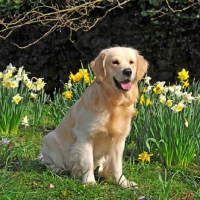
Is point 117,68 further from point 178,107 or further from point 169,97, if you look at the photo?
point 169,97

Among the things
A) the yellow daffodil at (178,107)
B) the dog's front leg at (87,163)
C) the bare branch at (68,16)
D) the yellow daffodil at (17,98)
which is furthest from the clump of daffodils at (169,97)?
the bare branch at (68,16)

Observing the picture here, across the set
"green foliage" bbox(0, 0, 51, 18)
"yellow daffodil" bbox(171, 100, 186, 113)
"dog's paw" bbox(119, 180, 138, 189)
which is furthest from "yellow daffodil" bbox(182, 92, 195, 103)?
"green foliage" bbox(0, 0, 51, 18)

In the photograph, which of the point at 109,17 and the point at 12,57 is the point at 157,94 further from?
the point at 12,57

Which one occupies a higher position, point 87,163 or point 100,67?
point 100,67

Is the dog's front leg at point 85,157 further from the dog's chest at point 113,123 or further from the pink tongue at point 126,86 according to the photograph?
the pink tongue at point 126,86

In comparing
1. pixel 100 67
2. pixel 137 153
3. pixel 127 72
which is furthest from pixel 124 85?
pixel 137 153

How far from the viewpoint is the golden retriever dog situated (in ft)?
13.3

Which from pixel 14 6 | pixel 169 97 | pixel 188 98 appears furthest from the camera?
pixel 14 6

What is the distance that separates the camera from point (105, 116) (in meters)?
4.07

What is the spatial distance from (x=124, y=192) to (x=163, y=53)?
408 cm

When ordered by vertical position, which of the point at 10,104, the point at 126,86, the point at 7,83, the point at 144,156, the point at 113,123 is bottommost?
the point at 144,156

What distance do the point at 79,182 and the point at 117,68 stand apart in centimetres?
95

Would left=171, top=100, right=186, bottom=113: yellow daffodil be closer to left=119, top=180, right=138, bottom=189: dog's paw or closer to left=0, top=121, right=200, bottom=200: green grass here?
left=0, top=121, right=200, bottom=200: green grass

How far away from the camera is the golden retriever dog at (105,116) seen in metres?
4.05
